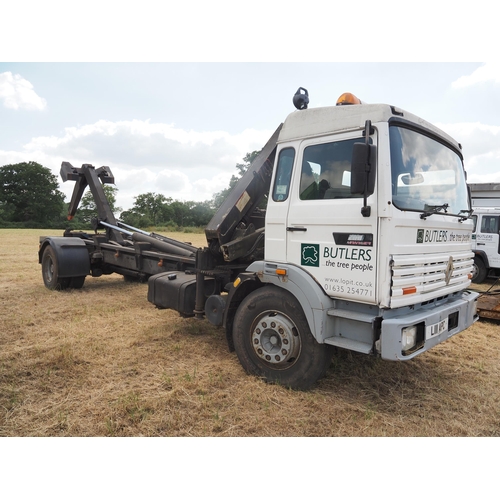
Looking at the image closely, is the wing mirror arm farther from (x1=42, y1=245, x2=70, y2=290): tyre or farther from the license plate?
(x1=42, y1=245, x2=70, y2=290): tyre

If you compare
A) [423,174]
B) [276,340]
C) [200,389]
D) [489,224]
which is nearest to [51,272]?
[200,389]

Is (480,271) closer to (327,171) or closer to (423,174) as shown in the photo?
(423,174)

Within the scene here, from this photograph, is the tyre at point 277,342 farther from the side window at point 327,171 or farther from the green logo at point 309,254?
the side window at point 327,171

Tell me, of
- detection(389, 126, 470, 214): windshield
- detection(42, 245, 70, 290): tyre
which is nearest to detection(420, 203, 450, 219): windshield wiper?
detection(389, 126, 470, 214): windshield

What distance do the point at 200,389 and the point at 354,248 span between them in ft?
6.25

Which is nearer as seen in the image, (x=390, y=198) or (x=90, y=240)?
(x=390, y=198)

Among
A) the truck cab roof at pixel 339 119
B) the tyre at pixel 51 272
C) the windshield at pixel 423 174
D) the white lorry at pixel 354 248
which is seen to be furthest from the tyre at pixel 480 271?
the tyre at pixel 51 272

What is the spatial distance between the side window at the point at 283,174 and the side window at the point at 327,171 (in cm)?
16

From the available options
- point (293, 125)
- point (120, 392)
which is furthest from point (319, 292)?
point (120, 392)

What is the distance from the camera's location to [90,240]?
28.7ft

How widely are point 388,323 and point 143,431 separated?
2.05 meters

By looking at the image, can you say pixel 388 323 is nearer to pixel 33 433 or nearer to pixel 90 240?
pixel 33 433

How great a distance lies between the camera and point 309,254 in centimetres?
369

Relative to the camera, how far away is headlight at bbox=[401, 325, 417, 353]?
3.17 m
